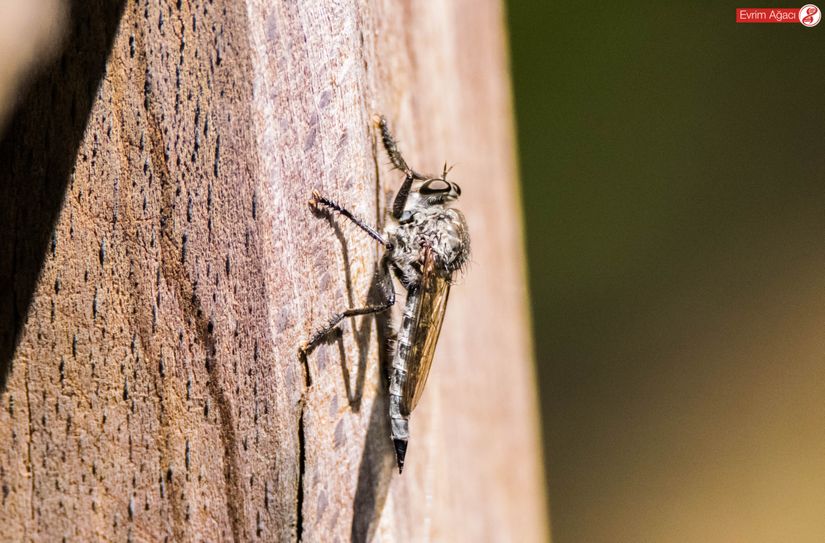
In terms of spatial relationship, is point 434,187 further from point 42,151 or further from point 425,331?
point 42,151

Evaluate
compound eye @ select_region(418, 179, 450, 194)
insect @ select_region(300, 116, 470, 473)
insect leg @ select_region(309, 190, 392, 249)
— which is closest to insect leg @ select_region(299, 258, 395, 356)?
insect @ select_region(300, 116, 470, 473)

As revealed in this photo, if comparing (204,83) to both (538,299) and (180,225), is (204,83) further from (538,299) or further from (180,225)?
(538,299)

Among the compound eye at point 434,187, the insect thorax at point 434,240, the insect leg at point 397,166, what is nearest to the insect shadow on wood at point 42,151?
the insect leg at point 397,166

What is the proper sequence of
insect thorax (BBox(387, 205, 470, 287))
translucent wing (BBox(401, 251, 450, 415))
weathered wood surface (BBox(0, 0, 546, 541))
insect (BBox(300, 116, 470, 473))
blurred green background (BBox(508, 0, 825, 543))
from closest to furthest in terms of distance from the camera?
weathered wood surface (BBox(0, 0, 546, 541))
insect (BBox(300, 116, 470, 473))
translucent wing (BBox(401, 251, 450, 415))
insect thorax (BBox(387, 205, 470, 287))
blurred green background (BBox(508, 0, 825, 543))

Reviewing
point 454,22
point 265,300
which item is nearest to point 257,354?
point 265,300

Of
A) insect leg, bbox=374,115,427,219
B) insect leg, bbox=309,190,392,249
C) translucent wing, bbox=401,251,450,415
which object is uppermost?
insect leg, bbox=374,115,427,219

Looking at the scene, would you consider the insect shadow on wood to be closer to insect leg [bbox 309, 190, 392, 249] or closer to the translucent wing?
insect leg [bbox 309, 190, 392, 249]

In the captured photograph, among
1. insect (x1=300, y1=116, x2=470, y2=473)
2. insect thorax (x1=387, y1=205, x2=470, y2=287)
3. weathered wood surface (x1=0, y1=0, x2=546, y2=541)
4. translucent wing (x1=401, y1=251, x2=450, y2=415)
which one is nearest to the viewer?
weathered wood surface (x1=0, y1=0, x2=546, y2=541)

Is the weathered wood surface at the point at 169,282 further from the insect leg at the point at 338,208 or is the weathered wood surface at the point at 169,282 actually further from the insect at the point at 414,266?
the insect at the point at 414,266
